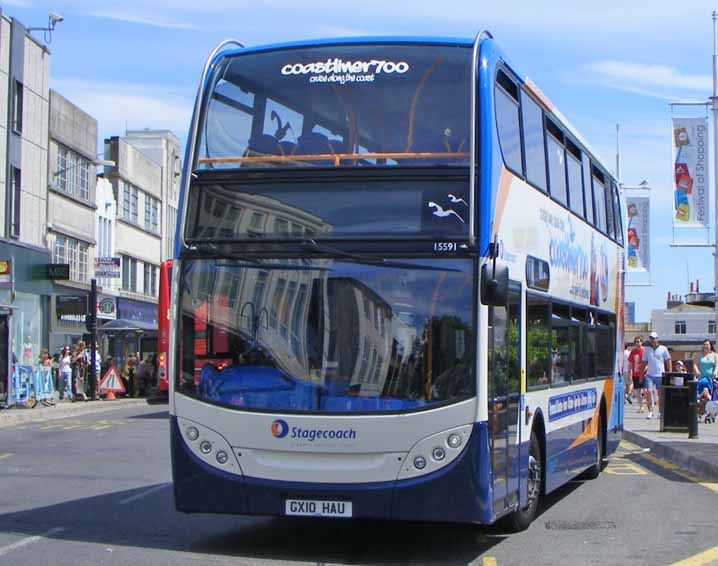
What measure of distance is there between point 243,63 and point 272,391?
288cm

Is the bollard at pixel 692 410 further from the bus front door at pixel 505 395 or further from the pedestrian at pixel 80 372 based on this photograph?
the pedestrian at pixel 80 372

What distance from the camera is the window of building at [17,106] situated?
131 feet

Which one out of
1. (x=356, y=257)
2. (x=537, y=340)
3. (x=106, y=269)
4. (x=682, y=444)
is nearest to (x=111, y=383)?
(x=106, y=269)

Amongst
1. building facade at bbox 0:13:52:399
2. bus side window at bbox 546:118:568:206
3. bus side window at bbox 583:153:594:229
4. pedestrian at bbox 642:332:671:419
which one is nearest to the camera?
bus side window at bbox 546:118:568:206

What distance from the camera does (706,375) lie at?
25188 millimetres

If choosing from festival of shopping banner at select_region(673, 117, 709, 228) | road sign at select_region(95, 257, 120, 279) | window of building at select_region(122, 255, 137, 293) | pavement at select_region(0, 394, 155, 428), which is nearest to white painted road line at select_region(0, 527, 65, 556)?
pavement at select_region(0, 394, 155, 428)

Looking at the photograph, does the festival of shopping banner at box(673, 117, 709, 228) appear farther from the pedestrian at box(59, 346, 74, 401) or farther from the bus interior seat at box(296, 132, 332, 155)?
the bus interior seat at box(296, 132, 332, 155)

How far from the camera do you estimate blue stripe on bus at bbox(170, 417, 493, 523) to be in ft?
29.5

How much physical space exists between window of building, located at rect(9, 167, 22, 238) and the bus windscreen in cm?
3166

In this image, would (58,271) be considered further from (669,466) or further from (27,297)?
(669,466)

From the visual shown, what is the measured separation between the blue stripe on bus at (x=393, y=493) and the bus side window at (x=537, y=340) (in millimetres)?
2105

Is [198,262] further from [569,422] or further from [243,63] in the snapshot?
[569,422]

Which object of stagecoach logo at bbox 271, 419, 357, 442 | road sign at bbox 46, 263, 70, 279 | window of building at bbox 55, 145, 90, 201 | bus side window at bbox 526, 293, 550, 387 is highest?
window of building at bbox 55, 145, 90, 201

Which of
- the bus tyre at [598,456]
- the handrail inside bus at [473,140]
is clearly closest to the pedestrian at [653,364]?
the bus tyre at [598,456]
